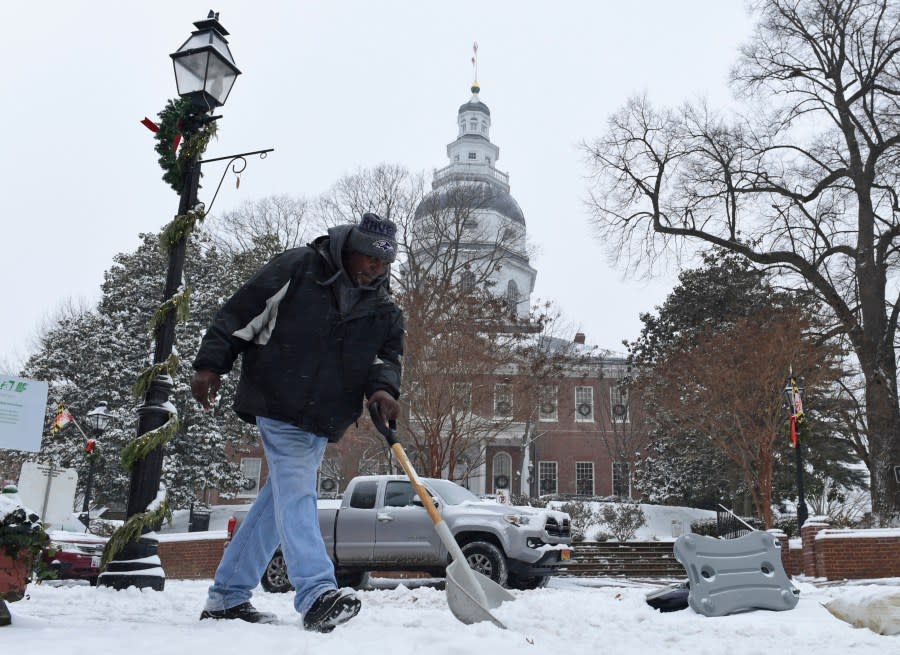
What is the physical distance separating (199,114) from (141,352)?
88.7 feet

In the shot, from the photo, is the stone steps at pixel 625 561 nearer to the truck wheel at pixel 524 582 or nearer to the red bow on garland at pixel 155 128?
the truck wheel at pixel 524 582

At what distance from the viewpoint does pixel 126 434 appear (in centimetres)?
3009

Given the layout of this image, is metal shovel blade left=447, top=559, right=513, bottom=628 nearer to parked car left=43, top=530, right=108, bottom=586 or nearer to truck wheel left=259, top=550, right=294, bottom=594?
truck wheel left=259, top=550, right=294, bottom=594

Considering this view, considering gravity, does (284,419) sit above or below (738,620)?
above

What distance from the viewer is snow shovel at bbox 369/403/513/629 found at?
401cm

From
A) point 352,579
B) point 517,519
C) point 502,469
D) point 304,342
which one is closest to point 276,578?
point 352,579

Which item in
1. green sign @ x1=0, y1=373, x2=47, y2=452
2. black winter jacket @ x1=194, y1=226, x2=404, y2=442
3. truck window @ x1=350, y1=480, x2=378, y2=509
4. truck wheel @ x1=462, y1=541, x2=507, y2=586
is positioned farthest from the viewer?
truck window @ x1=350, y1=480, x2=378, y2=509

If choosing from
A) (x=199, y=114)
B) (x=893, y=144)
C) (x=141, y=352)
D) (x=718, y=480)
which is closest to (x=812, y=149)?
(x=893, y=144)

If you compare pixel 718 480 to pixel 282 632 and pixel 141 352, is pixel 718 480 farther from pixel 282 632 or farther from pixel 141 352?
pixel 282 632

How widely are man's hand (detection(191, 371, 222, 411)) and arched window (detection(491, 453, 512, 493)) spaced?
131ft

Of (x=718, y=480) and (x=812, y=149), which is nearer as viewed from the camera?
(x=812, y=149)

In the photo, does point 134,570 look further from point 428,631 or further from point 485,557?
point 485,557

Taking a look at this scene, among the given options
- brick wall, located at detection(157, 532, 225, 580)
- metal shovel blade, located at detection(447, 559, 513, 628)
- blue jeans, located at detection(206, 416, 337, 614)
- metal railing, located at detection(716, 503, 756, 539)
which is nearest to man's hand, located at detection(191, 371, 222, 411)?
blue jeans, located at detection(206, 416, 337, 614)

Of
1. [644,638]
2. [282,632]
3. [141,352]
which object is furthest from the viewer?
[141,352]
